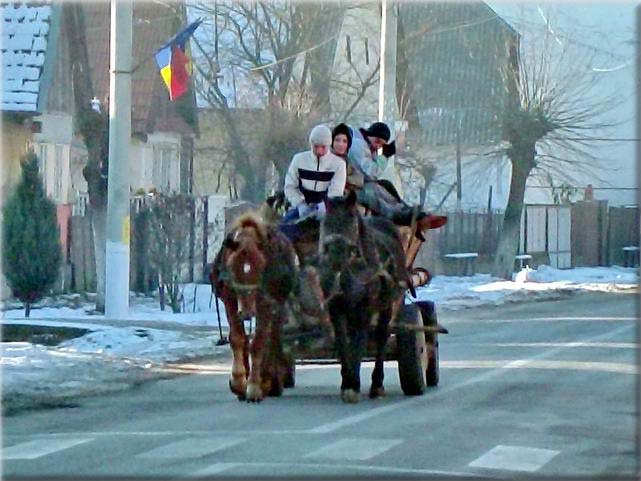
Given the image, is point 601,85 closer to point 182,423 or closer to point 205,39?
point 205,39

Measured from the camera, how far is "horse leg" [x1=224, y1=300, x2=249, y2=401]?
13.1 m

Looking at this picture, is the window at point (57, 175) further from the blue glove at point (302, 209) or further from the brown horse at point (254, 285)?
the brown horse at point (254, 285)

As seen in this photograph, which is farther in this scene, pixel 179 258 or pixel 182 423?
pixel 179 258

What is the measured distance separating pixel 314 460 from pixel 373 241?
360 cm

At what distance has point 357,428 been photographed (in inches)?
489

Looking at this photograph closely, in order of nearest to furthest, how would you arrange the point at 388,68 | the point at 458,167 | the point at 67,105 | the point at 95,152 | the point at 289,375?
the point at 289,375 → the point at 95,152 → the point at 388,68 → the point at 67,105 → the point at 458,167

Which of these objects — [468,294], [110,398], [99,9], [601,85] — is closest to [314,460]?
[110,398]

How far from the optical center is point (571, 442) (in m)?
11.9

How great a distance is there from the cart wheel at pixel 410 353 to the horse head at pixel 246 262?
2052 mm

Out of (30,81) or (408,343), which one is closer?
(408,343)

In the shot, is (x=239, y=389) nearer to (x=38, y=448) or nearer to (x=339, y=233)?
(x=339, y=233)

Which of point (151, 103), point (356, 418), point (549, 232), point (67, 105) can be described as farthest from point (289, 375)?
point (549, 232)

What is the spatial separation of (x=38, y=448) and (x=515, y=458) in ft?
11.9

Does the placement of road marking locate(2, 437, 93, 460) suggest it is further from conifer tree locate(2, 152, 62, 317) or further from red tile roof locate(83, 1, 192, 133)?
red tile roof locate(83, 1, 192, 133)
